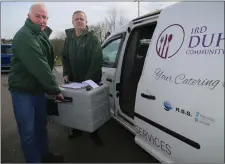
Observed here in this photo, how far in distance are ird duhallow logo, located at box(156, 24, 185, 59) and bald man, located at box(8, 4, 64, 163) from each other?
1.17m

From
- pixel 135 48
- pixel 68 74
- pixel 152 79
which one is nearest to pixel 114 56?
pixel 135 48

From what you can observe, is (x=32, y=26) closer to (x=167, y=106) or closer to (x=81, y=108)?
(x=81, y=108)

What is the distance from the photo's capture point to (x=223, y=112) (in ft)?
5.59

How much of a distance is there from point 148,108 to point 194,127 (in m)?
0.61

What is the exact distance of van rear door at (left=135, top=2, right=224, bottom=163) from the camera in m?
1.80

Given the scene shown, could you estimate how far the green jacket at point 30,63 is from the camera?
7.97 feet

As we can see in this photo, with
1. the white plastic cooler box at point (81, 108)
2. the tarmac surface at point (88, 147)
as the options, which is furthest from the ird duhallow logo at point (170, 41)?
the tarmac surface at point (88, 147)

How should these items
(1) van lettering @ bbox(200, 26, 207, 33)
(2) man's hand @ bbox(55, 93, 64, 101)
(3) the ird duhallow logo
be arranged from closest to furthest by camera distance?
(1) van lettering @ bbox(200, 26, 207, 33) → (3) the ird duhallow logo → (2) man's hand @ bbox(55, 93, 64, 101)

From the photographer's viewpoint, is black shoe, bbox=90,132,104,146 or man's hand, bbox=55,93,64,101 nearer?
man's hand, bbox=55,93,64,101

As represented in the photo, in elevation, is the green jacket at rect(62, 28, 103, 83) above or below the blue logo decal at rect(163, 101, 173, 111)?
above

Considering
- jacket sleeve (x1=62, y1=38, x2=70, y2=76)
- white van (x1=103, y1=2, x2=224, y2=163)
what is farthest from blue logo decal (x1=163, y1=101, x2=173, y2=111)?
jacket sleeve (x1=62, y1=38, x2=70, y2=76)

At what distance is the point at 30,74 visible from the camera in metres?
2.59

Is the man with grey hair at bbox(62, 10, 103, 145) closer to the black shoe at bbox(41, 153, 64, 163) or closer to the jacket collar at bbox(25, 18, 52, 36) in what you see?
the black shoe at bbox(41, 153, 64, 163)

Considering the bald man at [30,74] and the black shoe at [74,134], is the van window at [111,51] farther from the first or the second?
the bald man at [30,74]
